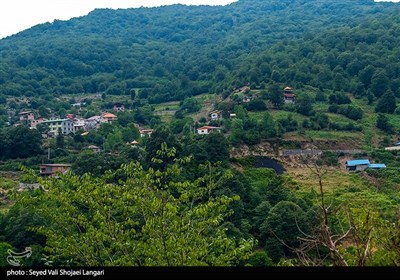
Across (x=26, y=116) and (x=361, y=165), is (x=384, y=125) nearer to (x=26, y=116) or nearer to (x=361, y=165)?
(x=361, y=165)

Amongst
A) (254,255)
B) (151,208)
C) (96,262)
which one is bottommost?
(254,255)

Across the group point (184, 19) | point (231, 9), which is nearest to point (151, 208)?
point (184, 19)

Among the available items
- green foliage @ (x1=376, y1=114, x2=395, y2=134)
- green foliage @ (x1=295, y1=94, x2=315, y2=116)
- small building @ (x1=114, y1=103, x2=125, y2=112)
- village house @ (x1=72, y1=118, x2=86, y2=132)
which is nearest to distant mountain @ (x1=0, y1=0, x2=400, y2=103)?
small building @ (x1=114, y1=103, x2=125, y2=112)

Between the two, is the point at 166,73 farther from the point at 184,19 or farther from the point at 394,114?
the point at 184,19

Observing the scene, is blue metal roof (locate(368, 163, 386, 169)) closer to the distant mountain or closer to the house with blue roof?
the house with blue roof

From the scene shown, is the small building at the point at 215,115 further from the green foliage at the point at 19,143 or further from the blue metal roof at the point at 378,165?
the blue metal roof at the point at 378,165

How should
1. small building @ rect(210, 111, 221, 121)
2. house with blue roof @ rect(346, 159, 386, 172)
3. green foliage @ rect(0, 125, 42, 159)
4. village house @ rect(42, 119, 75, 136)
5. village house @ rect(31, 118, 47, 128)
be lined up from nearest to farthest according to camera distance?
house with blue roof @ rect(346, 159, 386, 172) < green foliage @ rect(0, 125, 42, 159) < small building @ rect(210, 111, 221, 121) < village house @ rect(42, 119, 75, 136) < village house @ rect(31, 118, 47, 128)
